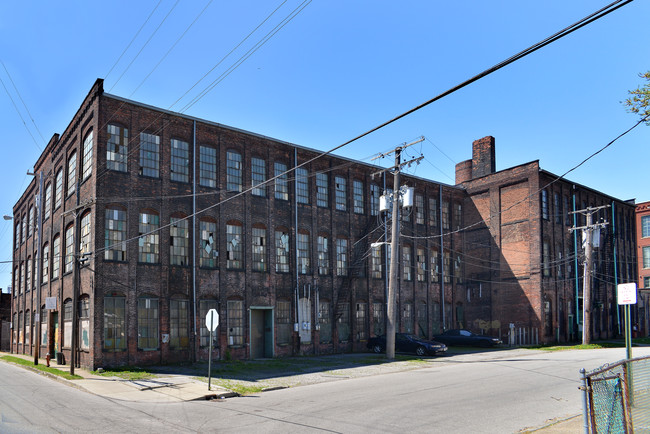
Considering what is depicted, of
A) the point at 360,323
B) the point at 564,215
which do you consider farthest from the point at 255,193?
the point at 564,215

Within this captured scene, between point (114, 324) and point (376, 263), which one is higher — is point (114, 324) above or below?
below

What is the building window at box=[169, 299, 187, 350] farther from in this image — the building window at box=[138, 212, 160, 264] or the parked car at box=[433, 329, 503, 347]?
the parked car at box=[433, 329, 503, 347]

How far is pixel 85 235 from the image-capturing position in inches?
987

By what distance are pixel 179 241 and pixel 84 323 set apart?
5.52 meters

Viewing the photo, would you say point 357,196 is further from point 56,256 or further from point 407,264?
point 56,256

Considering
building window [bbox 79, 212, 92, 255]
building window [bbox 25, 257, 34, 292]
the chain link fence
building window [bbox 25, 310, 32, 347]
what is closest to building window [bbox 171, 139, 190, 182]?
building window [bbox 79, 212, 92, 255]

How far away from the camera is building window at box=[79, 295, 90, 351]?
77.9 ft

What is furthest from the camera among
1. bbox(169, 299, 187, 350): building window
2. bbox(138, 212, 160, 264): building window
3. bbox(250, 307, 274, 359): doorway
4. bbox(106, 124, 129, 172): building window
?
bbox(250, 307, 274, 359): doorway

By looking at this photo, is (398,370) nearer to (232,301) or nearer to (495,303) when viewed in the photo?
(232,301)

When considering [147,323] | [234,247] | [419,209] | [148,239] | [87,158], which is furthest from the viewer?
[419,209]

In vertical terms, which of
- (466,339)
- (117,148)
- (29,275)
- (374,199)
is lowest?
(466,339)

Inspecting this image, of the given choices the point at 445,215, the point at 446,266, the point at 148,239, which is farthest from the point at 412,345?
the point at 148,239

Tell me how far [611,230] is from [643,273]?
17.1 m

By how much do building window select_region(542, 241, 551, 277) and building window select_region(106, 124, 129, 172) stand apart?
29784 mm
